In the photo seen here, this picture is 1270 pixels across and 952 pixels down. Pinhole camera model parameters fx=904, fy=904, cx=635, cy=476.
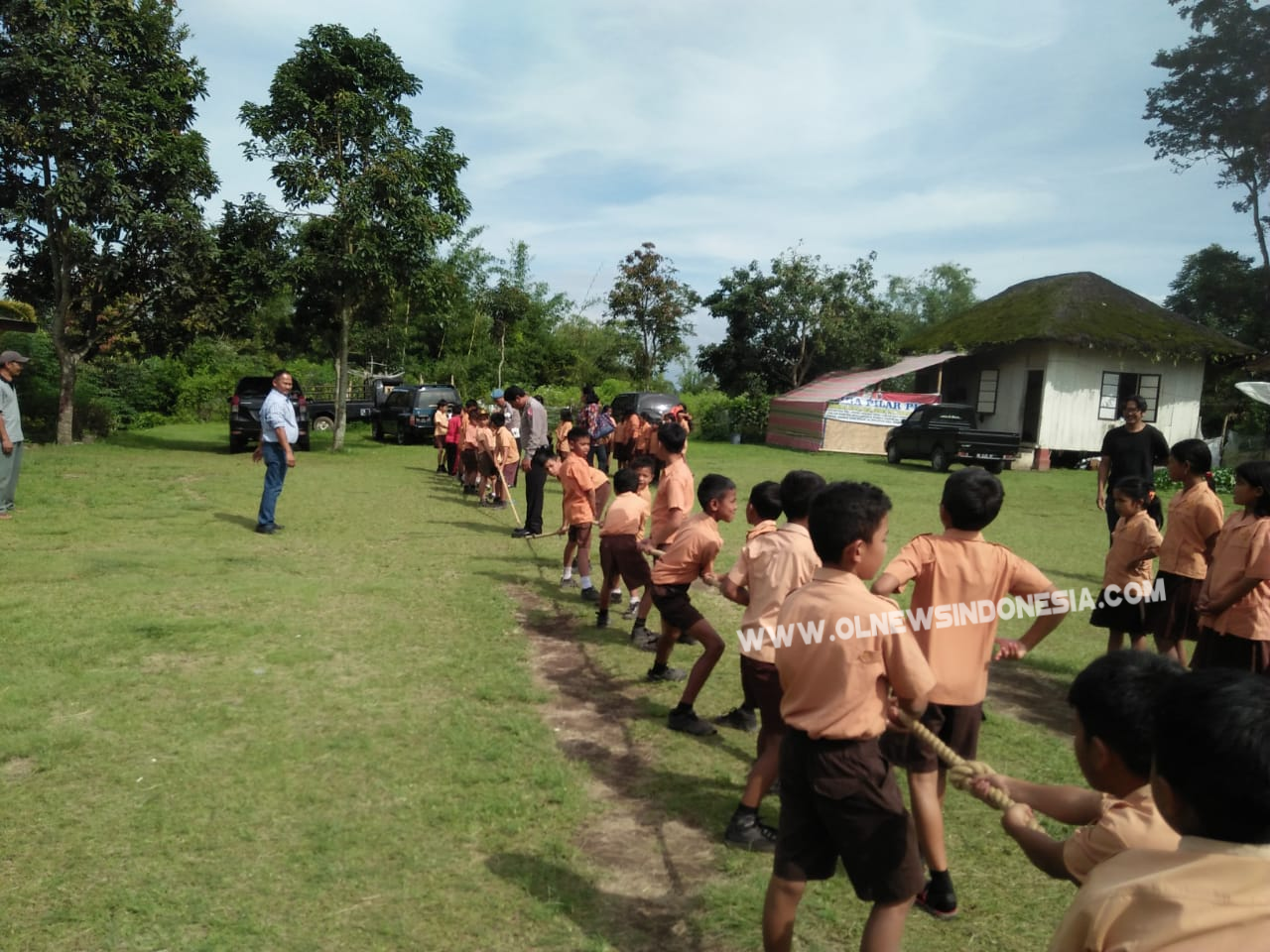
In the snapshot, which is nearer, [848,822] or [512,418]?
[848,822]

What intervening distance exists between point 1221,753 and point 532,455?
9875mm

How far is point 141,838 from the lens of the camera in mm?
3520

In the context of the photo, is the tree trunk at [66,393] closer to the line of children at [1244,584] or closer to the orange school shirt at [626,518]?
the orange school shirt at [626,518]

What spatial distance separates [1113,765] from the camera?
2.02 metres

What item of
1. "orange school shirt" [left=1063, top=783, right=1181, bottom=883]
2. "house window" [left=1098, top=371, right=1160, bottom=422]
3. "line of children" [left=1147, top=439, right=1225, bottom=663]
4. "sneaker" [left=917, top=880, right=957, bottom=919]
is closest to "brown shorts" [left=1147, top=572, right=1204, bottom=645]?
"line of children" [left=1147, top=439, right=1225, bottom=663]

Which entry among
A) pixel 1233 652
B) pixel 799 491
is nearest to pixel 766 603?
pixel 799 491

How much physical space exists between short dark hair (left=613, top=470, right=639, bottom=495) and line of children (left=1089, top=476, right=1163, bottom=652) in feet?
10.3

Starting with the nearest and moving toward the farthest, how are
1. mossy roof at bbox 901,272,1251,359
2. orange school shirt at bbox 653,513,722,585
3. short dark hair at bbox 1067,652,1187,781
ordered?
1. short dark hair at bbox 1067,652,1187,781
2. orange school shirt at bbox 653,513,722,585
3. mossy roof at bbox 901,272,1251,359

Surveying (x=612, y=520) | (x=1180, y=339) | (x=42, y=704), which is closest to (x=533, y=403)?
(x=612, y=520)

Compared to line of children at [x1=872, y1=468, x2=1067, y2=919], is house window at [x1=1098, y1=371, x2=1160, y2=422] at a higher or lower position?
higher

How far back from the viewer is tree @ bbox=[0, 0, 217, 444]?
17.7 metres

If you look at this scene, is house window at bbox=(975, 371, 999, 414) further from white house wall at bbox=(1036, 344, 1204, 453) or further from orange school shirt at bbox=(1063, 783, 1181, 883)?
orange school shirt at bbox=(1063, 783, 1181, 883)

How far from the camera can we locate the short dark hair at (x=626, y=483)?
262 inches

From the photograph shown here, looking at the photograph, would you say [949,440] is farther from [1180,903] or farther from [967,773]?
[1180,903]
